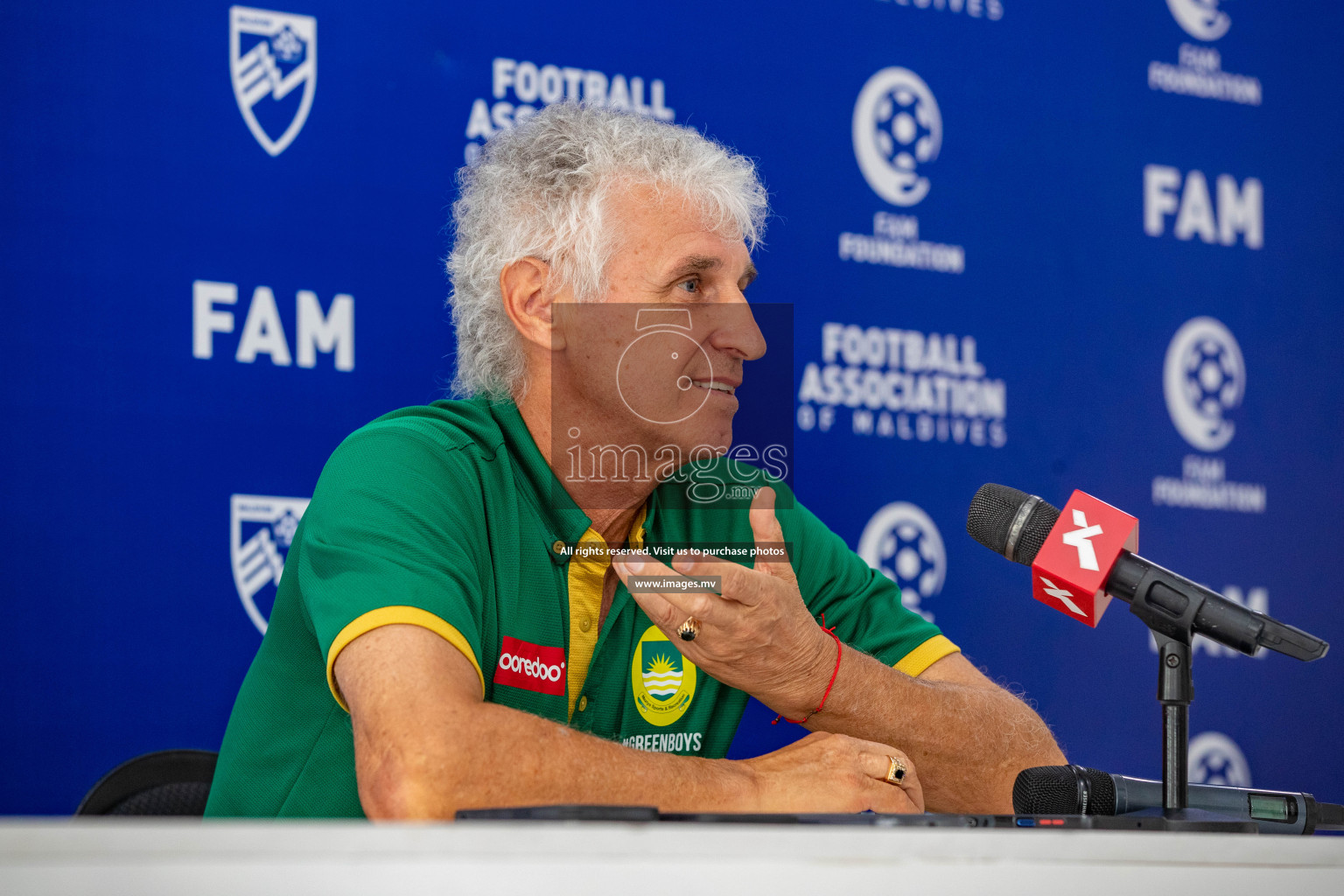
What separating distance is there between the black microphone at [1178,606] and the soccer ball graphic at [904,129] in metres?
1.33

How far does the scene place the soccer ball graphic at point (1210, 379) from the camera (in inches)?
95.2

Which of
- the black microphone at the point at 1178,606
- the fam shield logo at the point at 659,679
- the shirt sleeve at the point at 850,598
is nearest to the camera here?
the black microphone at the point at 1178,606

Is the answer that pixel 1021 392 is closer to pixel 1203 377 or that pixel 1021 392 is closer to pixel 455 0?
pixel 1203 377

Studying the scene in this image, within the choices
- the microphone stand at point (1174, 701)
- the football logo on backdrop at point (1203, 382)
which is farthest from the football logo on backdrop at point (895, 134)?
the microphone stand at point (1174, 701)

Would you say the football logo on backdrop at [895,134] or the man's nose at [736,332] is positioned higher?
the football logo on backdrop at [895,134]

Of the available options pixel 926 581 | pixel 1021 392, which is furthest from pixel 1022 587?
Result: pixel 1021 392

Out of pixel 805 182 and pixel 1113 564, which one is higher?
pixel 805 182

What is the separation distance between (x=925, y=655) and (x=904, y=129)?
1.19 m

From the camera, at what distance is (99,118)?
1666 millimetres

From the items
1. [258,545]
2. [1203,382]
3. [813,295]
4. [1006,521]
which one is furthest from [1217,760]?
[258,545]

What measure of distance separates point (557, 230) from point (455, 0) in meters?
0.67

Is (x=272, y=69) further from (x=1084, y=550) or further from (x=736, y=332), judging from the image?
(x=1084, y=550)

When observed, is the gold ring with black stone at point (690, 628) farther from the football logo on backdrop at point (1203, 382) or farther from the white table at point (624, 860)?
the football logo on backdrop at point (1203, 382)

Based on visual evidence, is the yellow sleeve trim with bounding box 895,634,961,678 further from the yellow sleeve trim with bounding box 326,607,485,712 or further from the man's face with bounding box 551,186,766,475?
the yellow sleeve trim with bounding box 326,607,485,712
